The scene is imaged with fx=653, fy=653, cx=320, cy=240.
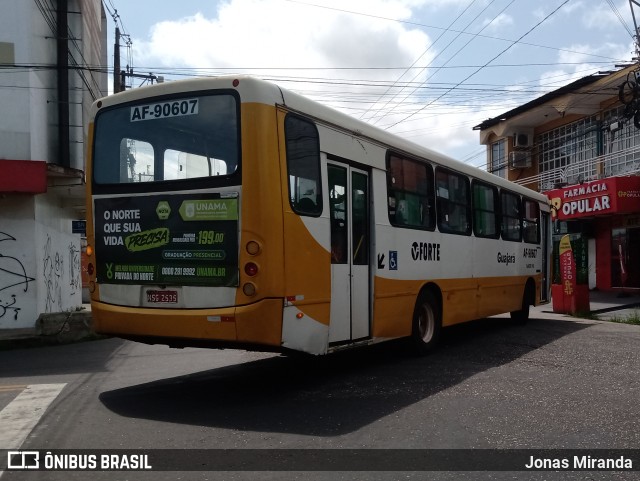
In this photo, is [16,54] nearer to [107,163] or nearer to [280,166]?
[107,163]

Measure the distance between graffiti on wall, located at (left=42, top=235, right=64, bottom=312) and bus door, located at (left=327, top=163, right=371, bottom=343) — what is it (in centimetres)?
1042

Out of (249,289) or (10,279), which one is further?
(10,279)

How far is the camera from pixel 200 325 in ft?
21.5

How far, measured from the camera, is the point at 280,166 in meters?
6.60

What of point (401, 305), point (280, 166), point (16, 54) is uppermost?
point (16, 54)

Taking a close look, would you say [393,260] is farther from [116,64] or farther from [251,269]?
[116,64]

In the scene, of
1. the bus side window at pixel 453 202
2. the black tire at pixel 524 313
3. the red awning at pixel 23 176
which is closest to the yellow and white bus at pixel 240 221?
the bus side window at pixel 453 202

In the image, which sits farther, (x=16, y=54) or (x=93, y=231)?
(x=16, y=54)

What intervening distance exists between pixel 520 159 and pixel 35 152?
932 inches

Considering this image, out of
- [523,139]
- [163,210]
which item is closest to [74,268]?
[163,210]

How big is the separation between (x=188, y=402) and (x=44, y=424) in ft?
4.75

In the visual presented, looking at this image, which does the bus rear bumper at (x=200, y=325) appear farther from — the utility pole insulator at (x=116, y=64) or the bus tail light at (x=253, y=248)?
the utility pole insulator at (x=116, y=64)

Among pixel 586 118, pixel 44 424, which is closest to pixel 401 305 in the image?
pixel 44 424

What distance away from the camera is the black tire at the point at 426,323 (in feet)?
31.3
